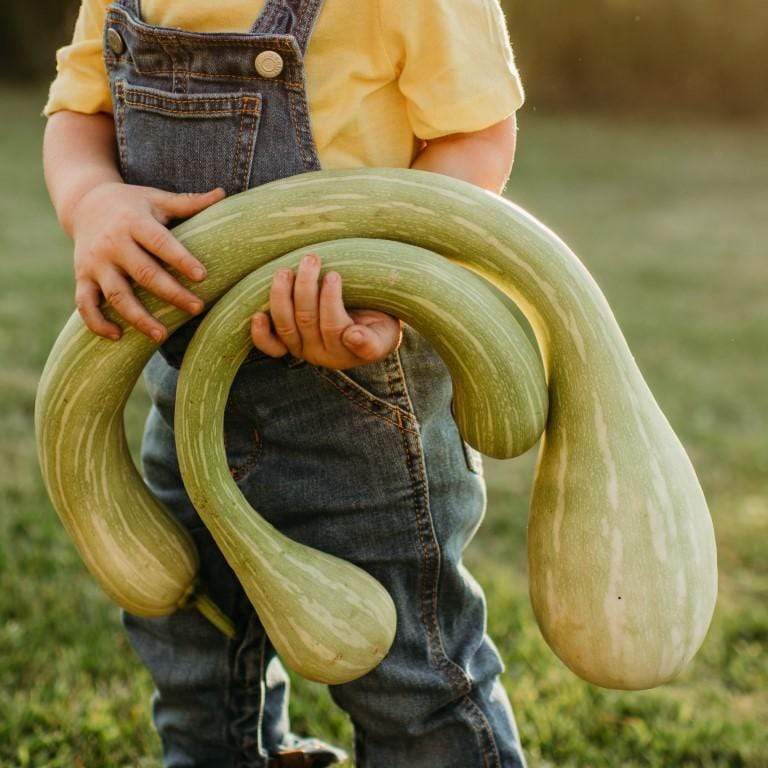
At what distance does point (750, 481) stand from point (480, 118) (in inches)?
114

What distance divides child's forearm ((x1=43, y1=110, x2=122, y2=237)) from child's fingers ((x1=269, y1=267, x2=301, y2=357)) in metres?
0.45

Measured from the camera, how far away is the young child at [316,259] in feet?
5.10

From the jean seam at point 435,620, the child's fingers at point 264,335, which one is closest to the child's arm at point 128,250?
the child's fingers at point 264,335

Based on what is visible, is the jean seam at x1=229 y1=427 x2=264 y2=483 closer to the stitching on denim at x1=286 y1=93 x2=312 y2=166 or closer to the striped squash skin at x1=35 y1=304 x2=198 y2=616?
the striped squash skin at x1=35 y1=304 x2=198 y2=616

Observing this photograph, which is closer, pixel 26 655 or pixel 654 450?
pixel 654 450

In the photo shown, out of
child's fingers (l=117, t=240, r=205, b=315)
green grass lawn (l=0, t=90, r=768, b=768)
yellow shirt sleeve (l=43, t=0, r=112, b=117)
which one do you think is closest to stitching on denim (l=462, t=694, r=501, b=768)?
green grass lawn (l=0, t=90, r=768, b=768)

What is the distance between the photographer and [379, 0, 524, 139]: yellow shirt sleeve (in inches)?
62.7

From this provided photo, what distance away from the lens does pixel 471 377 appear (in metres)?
1.52

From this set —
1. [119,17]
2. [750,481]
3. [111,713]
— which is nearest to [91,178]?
[119,17]

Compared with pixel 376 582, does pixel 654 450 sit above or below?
above

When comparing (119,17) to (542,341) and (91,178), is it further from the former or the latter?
(542,341)

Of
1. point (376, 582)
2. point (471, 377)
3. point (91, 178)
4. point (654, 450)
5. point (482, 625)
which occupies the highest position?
point (91, 178)

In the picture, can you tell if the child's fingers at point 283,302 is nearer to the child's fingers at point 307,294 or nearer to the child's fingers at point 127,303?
the child's fingers at point 307,294

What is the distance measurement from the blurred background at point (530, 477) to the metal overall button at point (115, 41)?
1574 millimetres
